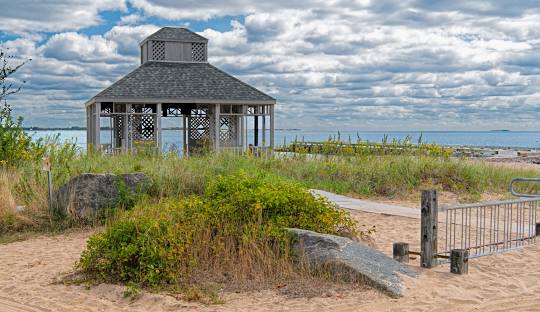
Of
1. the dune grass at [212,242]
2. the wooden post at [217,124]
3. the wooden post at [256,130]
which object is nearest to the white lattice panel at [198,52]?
the wooden post at [217,124]

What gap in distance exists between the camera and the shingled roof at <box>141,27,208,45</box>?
2709 cm

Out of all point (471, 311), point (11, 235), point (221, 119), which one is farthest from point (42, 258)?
point (221, 119)

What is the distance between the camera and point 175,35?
89.3 ft

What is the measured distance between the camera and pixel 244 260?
7.93 meters

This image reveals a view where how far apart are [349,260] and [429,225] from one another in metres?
1.36

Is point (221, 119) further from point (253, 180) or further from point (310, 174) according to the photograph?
point (253, 180)

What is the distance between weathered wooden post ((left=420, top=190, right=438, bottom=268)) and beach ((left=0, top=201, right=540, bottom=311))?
0.55 ft

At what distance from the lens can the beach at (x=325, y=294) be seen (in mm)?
6868

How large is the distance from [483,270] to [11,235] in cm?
783

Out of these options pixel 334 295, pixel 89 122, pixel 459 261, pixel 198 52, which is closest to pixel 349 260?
pixel 334 295

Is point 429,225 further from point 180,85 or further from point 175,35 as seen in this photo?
point 175,35

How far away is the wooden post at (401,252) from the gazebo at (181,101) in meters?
16.4

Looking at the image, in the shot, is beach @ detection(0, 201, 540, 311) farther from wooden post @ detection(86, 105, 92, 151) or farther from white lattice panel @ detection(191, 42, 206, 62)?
white lattice panel @ detection(191, 42, 206, 62)

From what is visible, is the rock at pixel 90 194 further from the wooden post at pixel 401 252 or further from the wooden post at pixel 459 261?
the wooden post at pixel 459 261
